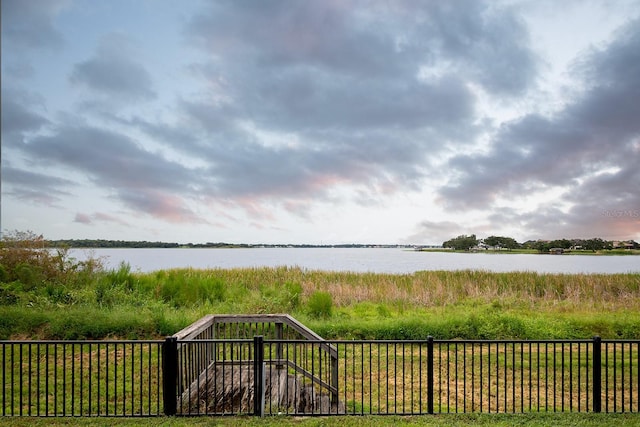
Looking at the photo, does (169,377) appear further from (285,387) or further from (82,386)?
(285,387)

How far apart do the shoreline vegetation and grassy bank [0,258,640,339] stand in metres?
0.04

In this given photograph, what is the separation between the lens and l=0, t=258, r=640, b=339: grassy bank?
14094 millimetres

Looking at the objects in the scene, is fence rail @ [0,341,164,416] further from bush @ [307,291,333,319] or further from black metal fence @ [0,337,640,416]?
bush @ [307,291,333,319]

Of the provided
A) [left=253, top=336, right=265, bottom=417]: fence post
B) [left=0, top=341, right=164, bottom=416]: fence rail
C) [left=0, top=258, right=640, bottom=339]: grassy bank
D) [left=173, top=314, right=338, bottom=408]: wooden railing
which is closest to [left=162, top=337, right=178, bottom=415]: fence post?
[left=0, top=341, right=164, bottom=416]: fence rail

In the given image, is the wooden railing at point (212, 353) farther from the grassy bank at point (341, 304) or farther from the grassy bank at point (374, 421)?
the grassy bank at point (341, 304)

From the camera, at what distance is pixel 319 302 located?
1686 cm

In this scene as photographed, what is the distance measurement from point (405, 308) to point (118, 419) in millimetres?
14266

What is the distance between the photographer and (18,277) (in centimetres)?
1931

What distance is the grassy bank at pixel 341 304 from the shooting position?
A: 14.1 meters

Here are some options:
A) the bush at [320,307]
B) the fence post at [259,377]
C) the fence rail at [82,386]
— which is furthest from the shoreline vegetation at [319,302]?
the fence post at [259,377]

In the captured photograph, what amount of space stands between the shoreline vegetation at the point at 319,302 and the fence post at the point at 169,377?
7404 millimetres

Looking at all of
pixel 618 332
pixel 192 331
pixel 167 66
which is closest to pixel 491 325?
pixel 618 332

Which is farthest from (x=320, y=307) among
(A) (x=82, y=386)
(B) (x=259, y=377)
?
(B) (x=259, y=377)

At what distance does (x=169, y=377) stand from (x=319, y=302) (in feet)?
33.8
